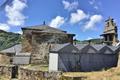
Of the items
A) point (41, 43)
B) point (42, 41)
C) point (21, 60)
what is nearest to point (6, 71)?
point (21, 60)

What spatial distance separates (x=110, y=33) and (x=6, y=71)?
17.6 metres

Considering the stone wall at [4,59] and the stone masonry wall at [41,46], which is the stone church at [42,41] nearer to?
the stone masonry wall at [41,46]

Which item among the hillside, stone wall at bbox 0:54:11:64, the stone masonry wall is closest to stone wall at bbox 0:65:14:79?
the stone masonry wall

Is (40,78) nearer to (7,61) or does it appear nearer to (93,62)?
(93,62)

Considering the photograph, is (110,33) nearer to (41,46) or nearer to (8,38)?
(41,46)

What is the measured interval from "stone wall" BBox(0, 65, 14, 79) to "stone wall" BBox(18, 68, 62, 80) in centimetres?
314

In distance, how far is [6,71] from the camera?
130 feet

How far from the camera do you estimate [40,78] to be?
30531mm

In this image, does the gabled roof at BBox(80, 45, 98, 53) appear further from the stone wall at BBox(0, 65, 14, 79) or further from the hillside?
the hillside

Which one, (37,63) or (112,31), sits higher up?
(112,31)

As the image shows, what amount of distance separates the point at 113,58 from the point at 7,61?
720 inches

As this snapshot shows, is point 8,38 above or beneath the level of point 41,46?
above

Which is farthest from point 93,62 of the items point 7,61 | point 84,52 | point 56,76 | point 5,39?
point 5,39

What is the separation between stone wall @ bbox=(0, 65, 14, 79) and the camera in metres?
38.9
